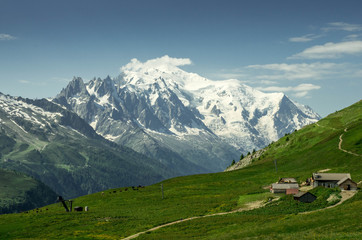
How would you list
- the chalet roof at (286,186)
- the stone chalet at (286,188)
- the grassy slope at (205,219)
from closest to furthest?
the grassy slope at (205,219) < the stone chalet at (286,188) < the chalet roof at (286,186)

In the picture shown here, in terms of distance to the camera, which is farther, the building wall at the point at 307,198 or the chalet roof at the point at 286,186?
the chalet roof at the point at 286,186

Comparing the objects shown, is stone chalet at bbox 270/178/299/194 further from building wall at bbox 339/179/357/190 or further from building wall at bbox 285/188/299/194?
building wall at bbox 339/179/357/190

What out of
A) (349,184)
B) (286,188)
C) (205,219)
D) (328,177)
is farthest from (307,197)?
(328,177)

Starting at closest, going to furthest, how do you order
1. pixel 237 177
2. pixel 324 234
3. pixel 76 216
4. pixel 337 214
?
pixel 324 234, pixel 337 214, pixel 76 216, pixel 237 177

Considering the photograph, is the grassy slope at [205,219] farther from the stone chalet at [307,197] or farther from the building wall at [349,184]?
the building wall at [349,184]

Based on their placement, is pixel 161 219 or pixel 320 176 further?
pixel 320 176

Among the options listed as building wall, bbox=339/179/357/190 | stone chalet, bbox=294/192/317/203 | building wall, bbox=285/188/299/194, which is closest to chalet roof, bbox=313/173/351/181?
building wall, bbox=285/188/299/194

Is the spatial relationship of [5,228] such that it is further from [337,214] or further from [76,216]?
[337,214]

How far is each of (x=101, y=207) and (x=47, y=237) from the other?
1780 inches

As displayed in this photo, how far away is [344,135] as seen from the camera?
191250 mm

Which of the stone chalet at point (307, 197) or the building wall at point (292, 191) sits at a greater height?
the stone chalet at point (307, 197)

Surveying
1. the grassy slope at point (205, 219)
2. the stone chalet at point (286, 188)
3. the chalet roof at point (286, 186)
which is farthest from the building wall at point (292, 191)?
the grassy slope at point (205, 219)

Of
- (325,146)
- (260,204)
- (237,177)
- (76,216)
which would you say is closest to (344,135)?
(325,146)

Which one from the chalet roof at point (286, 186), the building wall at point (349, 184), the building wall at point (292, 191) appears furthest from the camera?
the chalet roof at point (286, 186)
